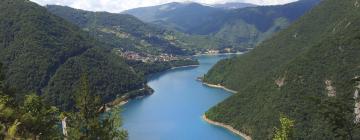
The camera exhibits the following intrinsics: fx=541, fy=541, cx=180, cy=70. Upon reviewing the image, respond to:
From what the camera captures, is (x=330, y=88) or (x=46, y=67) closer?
(x=330, y=88)

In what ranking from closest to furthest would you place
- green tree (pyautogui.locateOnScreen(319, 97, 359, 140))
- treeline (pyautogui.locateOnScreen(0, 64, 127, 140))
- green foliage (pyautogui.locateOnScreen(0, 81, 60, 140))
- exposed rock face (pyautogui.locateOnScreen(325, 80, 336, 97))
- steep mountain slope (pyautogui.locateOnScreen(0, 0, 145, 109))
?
green foliage (pyautogui.locateOnScreen(0, 81, 60, 140)) < green tree (pyautogui.locateOnScreen(319, 97, 359, 140)) < treeline (pyautogui.locateOnScreen(0, 64, 127, 140)) < exposed rock face (pyautogui.locateOnScreen(325, 80, 336, 97)) < steep mountain slope (pyautogui.locateOnScreen(0, 0, 145, 109))

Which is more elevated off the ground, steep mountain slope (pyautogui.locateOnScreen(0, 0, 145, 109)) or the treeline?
the treeline

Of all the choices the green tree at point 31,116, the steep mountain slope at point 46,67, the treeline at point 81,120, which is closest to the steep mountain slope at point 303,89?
the steep mountain slope at point 46,67

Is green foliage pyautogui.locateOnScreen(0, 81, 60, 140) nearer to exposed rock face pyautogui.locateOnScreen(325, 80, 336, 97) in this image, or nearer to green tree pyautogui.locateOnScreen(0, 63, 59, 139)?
green tree pyautogui.locateOnScreen(0, 63, 59, 139)

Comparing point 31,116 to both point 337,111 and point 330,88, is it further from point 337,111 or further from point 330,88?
point 330,88

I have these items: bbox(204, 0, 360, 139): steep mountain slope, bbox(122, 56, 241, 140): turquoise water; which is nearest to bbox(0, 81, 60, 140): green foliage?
bbox(204, 0, 360, 139): steep mountain slope

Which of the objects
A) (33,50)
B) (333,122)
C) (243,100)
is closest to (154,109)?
(243,100)

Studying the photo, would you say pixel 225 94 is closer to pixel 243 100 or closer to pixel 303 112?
pixel 243 100

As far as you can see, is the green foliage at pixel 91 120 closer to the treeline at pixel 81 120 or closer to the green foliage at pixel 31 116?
the treeline at pixel 81 120

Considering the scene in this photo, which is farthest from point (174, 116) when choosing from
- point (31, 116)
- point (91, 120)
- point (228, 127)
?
point (31, 116)
